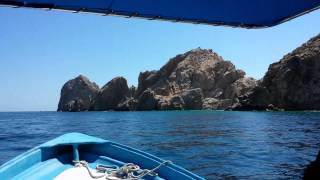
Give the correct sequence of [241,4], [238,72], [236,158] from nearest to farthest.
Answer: [241,4], [236,158], [238,72]

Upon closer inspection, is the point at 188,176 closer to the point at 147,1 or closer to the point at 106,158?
the point at 106,158

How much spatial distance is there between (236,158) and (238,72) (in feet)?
519

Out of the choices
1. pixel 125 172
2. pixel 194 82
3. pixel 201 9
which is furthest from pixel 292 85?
pixel 125 172

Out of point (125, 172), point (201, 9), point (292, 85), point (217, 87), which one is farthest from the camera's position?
point (217, 87)

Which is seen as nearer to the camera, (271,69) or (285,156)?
(285,156)

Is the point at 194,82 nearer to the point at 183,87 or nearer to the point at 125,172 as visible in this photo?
the point at 183,87

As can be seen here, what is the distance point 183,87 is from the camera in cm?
17250

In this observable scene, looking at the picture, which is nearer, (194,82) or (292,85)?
(292,85)

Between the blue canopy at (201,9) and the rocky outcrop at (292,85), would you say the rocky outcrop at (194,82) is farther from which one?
the blue canopy at (201,9)

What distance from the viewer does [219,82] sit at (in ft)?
580

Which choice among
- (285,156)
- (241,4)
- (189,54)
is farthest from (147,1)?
(189,54)

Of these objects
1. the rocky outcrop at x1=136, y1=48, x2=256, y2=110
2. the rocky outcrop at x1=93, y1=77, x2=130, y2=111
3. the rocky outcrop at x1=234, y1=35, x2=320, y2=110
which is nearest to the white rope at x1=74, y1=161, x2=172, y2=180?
the rocky outcrop at x1=234, y1=35, x2=320, y2=110

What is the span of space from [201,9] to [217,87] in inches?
6821

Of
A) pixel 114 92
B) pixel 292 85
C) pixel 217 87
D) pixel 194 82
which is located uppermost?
pixel 194 82
